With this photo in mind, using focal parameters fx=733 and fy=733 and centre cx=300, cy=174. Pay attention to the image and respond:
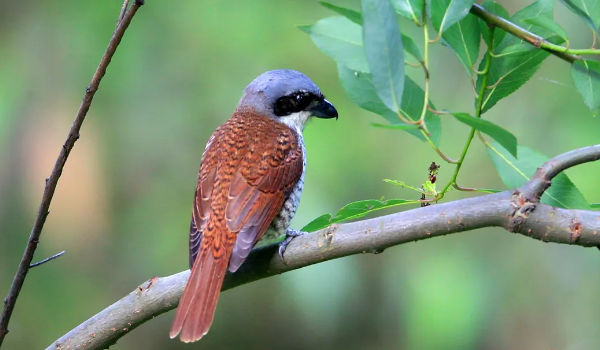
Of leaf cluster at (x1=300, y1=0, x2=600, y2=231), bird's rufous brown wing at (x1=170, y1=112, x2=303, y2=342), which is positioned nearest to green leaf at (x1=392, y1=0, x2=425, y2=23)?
leaf cluster at (x1=300, y1=0, x2=600, y2=231)

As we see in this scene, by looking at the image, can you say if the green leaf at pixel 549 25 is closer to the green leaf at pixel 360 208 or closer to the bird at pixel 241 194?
the green leaf at pixel 360 208

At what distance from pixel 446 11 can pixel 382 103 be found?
284 millimetres

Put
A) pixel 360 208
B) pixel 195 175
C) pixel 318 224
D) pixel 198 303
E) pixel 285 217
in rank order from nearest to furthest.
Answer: pixel 360 208 → pixel 318 224 → pixel 198 303 → pixel 285 217 → pixel 195 175

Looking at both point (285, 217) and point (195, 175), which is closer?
point (285, 217)

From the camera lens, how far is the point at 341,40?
1.73 meters

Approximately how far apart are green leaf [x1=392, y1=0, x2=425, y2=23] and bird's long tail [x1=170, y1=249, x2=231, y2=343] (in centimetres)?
112

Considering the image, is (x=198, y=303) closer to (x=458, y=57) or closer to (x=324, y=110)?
(x=458, y=57)

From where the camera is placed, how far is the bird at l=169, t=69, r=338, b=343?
241cm

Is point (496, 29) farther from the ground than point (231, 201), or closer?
farther from the ground

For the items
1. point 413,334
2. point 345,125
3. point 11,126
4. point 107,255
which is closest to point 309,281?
point 413,334

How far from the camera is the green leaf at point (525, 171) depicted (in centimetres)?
185

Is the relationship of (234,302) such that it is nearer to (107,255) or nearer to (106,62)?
(107,255)

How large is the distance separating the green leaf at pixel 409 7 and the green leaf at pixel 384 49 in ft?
0.62

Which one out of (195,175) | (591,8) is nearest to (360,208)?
(591,8)
